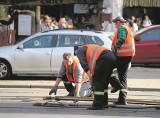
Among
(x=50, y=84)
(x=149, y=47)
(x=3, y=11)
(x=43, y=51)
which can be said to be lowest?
(x=50, y=84)

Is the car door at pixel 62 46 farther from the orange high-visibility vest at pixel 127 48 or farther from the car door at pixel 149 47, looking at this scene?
the car door at pixel 149 47

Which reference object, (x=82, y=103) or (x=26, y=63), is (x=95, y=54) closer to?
(x=82, y=103)

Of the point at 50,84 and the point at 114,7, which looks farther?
the point at 114,7

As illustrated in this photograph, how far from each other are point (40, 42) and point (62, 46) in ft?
2.13

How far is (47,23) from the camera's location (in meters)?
22.7

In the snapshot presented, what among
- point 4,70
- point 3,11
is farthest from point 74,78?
point 3,11

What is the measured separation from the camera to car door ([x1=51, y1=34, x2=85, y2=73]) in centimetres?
1717

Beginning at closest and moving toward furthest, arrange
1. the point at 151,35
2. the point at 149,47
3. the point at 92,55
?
the point at 92,55 < the point at 149,47 < the point at 151,35

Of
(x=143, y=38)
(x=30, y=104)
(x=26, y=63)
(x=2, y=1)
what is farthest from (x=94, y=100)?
(x=2, y=1)

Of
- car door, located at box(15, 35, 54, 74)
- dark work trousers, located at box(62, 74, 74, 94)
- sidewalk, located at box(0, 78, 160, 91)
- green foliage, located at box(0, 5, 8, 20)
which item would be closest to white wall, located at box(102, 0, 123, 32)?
green foliage, located at box(0, 5, 8, 20)

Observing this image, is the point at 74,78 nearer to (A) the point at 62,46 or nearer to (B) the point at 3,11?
(A) the point at 62,46

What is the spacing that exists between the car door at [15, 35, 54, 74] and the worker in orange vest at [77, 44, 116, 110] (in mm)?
5438

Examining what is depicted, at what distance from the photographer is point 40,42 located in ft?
57.4

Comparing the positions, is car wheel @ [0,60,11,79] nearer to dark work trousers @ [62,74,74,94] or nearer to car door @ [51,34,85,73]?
car door @ [51,34,85,73]
